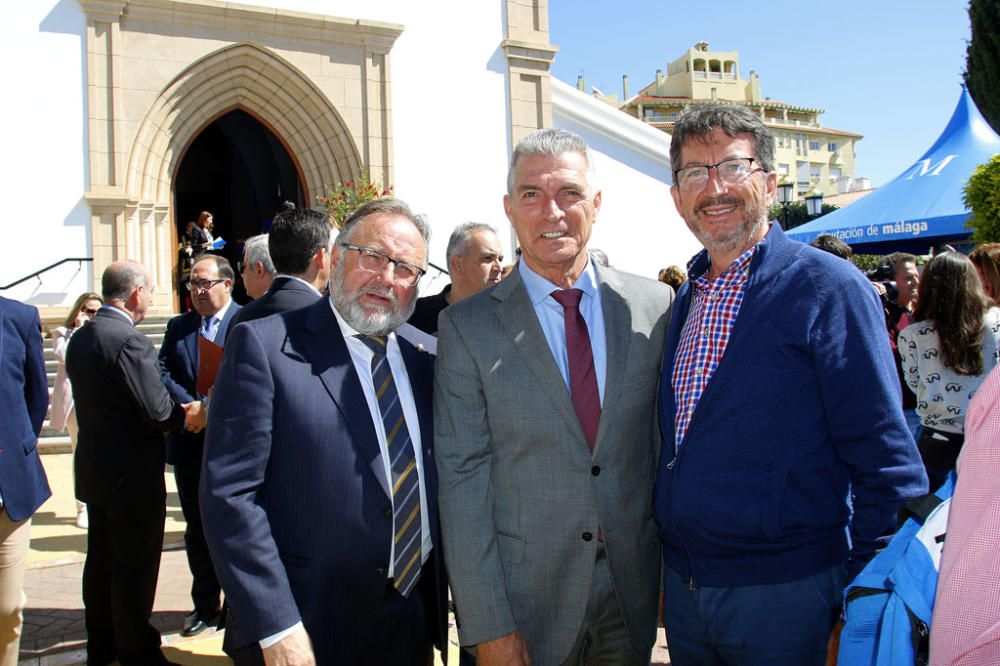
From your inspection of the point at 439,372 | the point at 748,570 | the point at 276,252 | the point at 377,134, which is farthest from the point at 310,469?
the point at 377,134

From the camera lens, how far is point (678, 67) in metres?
79.9

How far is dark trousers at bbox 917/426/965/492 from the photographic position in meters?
3.97

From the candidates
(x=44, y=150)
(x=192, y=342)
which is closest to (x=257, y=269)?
(x=192, y=342)

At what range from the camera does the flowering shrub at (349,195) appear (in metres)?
10.5

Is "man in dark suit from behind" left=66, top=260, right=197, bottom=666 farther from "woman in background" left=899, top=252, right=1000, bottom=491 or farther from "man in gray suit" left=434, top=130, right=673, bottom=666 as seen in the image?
"woman in background" left=899, top=252, right=1000, bottom=491

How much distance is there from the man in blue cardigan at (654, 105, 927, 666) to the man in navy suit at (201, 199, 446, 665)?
763mm

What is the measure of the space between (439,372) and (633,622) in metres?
0.92

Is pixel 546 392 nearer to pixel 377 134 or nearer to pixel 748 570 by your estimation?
pixel 748 570

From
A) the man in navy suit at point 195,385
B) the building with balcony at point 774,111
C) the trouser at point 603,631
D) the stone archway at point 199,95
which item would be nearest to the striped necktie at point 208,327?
the man in navy suit at point 195,385

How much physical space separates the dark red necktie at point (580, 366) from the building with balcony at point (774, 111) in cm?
7117

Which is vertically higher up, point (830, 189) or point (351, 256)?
point (830, 189)

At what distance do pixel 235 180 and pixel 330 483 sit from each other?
16.0 meters

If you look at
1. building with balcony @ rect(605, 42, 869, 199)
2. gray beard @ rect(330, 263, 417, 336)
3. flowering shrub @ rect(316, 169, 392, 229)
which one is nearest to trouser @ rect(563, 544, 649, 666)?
gray beard @ rect(330, 263, 417, 336)

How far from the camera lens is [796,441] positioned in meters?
1.78
